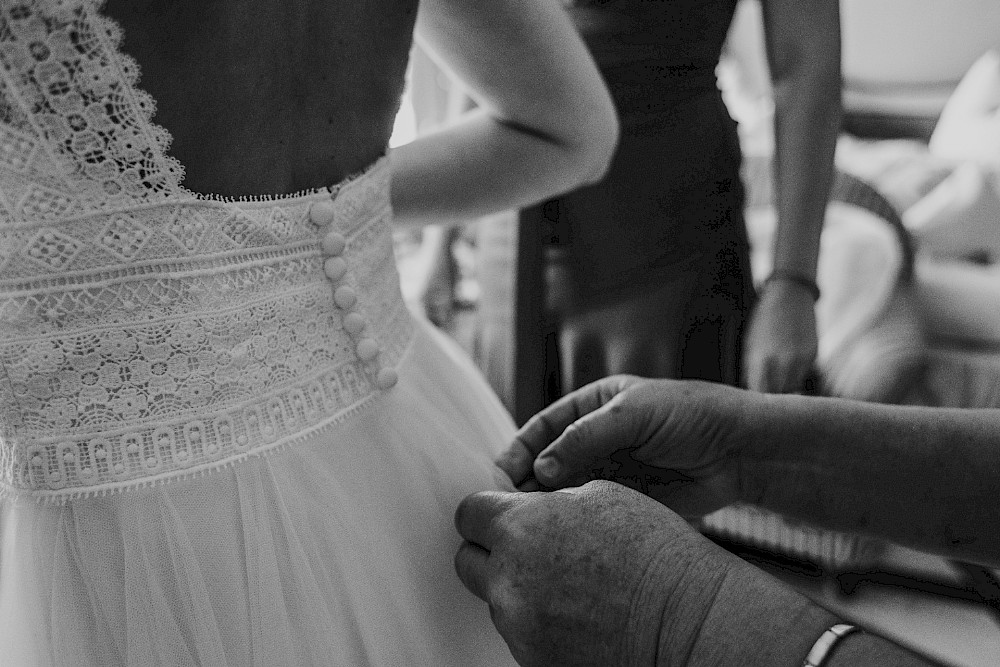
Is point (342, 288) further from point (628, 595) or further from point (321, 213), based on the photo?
point (628, 595)

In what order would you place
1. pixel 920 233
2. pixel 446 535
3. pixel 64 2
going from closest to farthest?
pixel 64 2, pixel 446 535, pixel 920 233

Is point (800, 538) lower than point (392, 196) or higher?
lower

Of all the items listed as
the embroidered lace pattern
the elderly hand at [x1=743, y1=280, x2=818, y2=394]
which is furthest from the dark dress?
the embroidered lace pattern

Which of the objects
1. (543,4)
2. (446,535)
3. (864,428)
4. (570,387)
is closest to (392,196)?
(543,4)

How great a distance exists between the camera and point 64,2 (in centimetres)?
44

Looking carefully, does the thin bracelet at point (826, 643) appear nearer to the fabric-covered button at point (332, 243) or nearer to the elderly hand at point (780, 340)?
the fabric-covered button at point (332, 243)

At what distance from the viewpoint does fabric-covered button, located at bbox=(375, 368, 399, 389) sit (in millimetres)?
614

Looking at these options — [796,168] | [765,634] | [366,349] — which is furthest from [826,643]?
[796,168]

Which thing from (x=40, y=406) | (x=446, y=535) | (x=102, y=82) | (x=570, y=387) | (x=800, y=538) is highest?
(x=102, y=82)

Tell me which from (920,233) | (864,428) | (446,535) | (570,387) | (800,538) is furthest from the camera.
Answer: (920,233)

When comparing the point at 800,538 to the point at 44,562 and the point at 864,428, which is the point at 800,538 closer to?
the point at 864,428

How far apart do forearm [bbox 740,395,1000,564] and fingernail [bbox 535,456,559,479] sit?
0.65 feet

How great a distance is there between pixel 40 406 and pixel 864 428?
25.4 inches

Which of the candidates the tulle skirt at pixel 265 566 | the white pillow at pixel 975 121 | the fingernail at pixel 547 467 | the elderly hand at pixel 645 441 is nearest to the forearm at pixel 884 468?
the elderly hand at pixel 645 441
